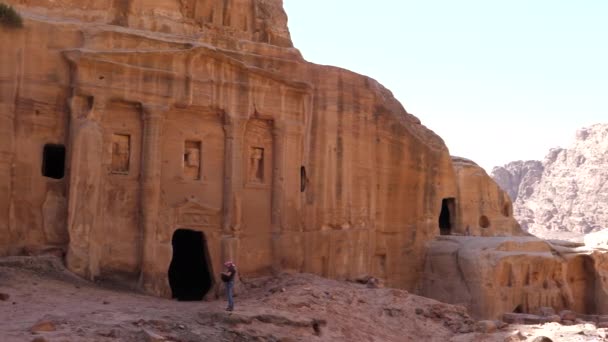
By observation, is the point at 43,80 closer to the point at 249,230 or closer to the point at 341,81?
the point at 249,230

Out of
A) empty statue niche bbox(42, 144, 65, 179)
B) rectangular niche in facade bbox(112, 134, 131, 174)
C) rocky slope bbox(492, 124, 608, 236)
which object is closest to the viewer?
empty statue niche bbox(42, 144, 65, 179)

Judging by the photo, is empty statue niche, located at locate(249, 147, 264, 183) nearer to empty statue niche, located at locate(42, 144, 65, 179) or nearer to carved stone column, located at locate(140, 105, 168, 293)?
carved stone column, located at locate(140, 105, 168, 293)

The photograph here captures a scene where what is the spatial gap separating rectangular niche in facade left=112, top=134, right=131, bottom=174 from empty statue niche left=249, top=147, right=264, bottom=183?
4065 mm

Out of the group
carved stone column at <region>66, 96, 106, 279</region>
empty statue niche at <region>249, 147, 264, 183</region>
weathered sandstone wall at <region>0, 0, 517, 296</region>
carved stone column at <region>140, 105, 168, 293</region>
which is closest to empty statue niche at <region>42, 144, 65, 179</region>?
weathered sandstone wall at <region>0, 0, 517, 296</region>

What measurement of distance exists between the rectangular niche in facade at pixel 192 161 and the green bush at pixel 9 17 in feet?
18.6

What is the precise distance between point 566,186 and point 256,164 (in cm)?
7423

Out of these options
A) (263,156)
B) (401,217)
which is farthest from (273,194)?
(401,217)

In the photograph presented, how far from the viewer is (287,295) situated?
2095 cm

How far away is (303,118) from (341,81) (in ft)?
7.76

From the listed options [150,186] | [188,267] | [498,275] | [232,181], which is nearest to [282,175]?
[232,181]

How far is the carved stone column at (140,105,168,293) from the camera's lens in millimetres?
21656

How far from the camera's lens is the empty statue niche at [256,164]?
24688mm

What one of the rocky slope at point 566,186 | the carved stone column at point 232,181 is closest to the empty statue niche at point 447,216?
the carved stone column at point 232,181

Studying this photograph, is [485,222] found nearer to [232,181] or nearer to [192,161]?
[232,181]
